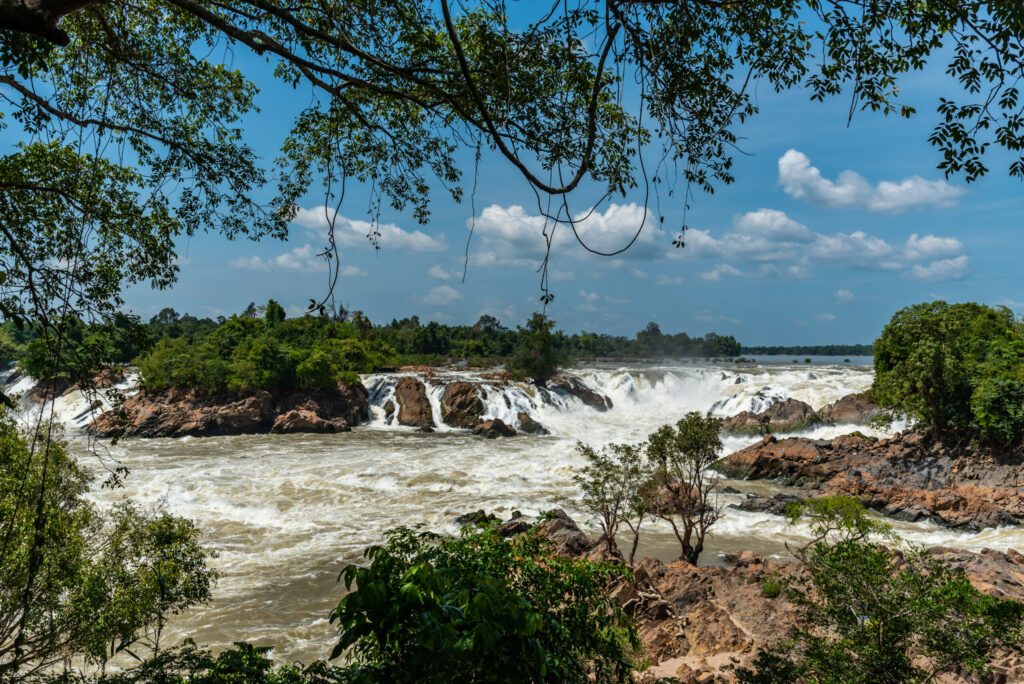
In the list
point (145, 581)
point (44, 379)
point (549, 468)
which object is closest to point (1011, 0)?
point (44, 379)

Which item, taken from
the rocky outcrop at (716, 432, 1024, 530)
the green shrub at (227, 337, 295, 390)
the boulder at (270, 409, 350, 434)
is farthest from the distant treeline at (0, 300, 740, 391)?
the rocky outcrop at (716, 432, 1024, 530)

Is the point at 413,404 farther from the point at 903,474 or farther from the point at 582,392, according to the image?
the point at 903,474

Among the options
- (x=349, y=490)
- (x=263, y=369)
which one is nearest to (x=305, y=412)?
(x=263, y=369)

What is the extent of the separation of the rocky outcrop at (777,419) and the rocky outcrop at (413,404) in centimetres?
1420

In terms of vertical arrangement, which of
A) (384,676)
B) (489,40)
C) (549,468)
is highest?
(489,40)

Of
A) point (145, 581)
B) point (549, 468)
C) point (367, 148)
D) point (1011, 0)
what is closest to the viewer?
point (1011, 0)

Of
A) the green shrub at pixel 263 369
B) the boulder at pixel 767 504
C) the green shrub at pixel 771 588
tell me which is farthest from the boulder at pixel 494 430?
the green shrub at pixel 771 588

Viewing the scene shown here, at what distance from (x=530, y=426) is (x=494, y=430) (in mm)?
2182

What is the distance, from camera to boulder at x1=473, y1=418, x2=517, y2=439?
27453 millimetres

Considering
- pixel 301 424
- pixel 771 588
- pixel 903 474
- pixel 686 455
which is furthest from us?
pixel 301 424

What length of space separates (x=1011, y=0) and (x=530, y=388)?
98.8ft

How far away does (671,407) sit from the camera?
113 feet

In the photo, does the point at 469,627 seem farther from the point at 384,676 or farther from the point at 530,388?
the point at 530,388

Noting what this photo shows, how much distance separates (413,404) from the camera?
3072 centimetres
